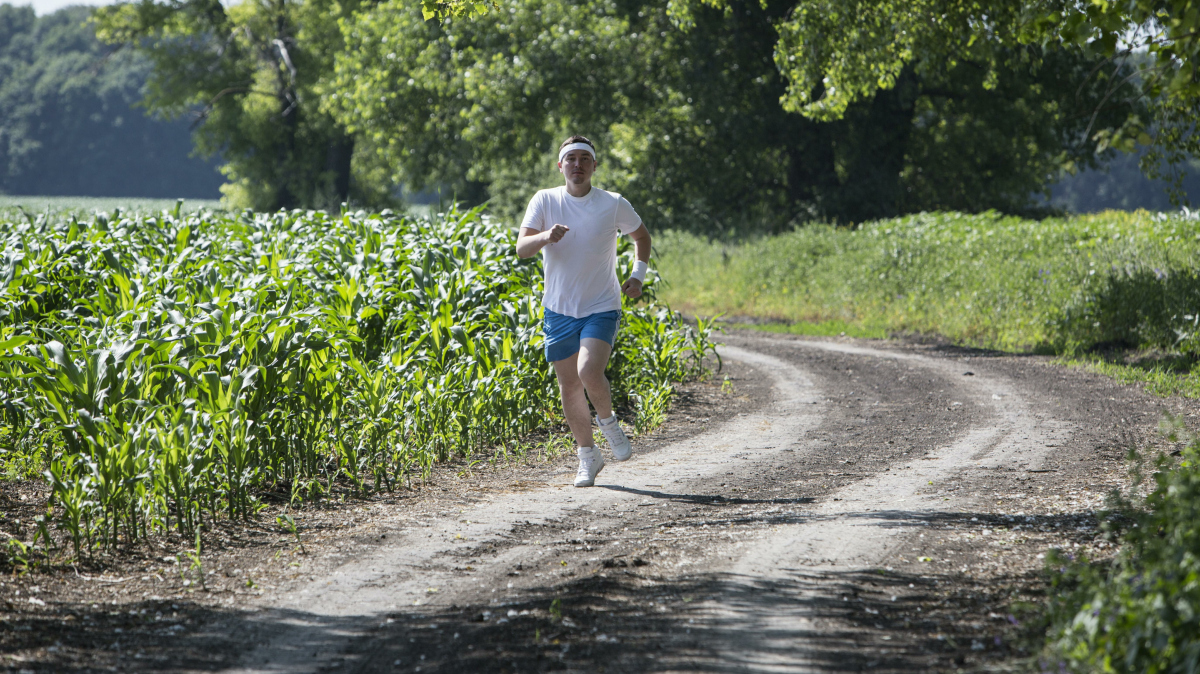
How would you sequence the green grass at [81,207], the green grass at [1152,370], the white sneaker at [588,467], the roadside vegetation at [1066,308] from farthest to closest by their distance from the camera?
the green grass at [81,207] < the green grass at [1152,370] < the white sneaker at [588,467] < the roadside vegetation at [1066,308]

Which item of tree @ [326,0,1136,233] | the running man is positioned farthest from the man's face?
tree @ [326,0,1136,233]

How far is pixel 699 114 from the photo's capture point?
24.6m

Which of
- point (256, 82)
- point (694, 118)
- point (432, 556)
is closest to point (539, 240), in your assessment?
point (432, 556)

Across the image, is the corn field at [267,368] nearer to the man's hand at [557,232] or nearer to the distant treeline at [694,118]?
the man's hand at [557,232]

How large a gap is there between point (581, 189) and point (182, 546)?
2.90 metres

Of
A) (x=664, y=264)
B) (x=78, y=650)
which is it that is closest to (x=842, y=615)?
(x=78, y=650)

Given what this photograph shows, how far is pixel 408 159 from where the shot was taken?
2895 cm

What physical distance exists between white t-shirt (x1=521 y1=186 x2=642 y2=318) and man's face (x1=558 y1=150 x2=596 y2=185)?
0.34ft

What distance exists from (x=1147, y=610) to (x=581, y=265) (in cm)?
355

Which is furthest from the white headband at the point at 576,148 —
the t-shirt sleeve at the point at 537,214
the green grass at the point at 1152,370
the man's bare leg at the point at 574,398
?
the green grass at the point at 1152,370

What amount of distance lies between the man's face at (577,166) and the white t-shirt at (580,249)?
103 millimetres

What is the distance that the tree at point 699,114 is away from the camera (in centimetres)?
2438

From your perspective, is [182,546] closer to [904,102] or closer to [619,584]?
[619,584]

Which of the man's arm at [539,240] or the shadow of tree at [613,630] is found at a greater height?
the man's arm at [539,240]
